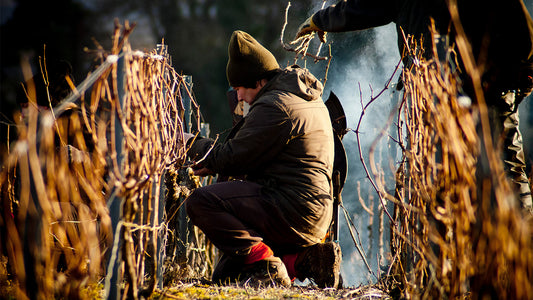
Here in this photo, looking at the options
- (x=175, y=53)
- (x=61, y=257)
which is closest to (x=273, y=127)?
(x=61, y=257)

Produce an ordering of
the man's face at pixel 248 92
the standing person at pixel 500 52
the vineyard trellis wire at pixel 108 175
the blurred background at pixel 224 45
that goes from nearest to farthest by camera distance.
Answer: the vineyard trellis wire at pixel 108 175, the standing person at pixel 500 52, the man's face at pixel 248 92, the blurred background at pixel 224 45

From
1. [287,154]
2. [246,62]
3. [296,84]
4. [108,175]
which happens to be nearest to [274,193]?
[287,154]

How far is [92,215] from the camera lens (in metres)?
2.50

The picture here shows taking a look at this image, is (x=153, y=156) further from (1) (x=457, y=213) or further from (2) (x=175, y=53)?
(2) (x=175, y=53)

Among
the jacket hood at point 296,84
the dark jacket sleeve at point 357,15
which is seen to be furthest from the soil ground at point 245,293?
the dark jacket sleeve at point 357,15

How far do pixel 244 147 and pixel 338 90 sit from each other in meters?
6.17

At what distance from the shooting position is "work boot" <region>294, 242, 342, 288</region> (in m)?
2.68

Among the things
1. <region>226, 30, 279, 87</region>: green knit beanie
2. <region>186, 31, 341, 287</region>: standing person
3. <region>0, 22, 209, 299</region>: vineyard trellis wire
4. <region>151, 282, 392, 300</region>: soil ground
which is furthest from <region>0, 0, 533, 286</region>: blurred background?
<region>0, 22, 209, 299</region>: vineyard trellis wire

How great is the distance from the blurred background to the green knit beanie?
3.85 meters

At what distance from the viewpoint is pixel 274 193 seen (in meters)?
2.54

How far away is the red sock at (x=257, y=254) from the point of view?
8.13 ft

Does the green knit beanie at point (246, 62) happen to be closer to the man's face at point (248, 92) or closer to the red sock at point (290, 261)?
the man's face at point (248, 92)

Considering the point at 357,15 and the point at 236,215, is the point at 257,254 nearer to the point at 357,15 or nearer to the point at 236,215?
the point at 236,215

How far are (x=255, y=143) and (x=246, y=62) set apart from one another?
1.81 feet
